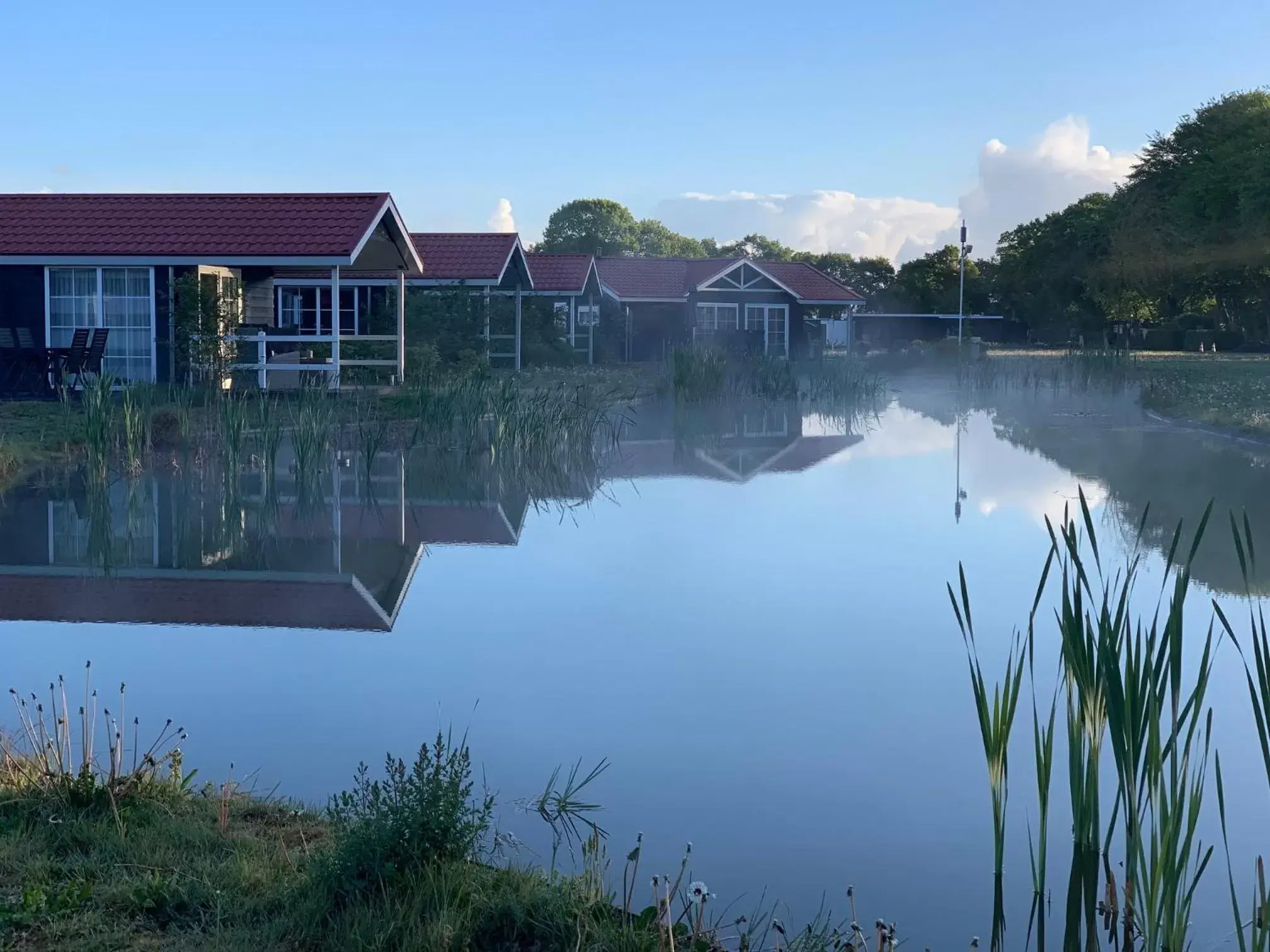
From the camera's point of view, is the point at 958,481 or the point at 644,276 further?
the point at 644,276

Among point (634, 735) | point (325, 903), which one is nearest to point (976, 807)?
point (634, 735)

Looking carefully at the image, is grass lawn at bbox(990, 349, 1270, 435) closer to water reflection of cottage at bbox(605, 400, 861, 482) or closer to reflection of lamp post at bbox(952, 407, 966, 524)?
reflection of lamp post at bbox(952, 407, 966, 524)

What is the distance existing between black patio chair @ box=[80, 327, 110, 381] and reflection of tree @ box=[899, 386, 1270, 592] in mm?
12210

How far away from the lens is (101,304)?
21141 mm

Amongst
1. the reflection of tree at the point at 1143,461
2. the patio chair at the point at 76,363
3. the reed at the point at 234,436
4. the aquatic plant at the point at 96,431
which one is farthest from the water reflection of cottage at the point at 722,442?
the patio chair at the point at 76,363

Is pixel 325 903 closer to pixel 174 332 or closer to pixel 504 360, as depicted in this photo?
pixel 174 332

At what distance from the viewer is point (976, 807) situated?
5117 millimetres

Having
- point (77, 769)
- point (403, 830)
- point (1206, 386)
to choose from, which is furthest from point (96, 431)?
point (1206, 386)

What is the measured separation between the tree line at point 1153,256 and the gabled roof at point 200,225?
22.5m

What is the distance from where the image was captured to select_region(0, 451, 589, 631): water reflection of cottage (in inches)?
334

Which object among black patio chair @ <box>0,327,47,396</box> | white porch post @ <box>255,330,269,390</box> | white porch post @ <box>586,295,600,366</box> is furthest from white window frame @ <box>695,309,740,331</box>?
black patio chair @ <box>0,327,47,396</box>

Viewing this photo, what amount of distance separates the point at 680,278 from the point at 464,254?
14.8 meters

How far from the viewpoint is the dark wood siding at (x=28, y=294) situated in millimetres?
21062

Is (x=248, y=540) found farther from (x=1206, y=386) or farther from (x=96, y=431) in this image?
(x=1206, y=386)
